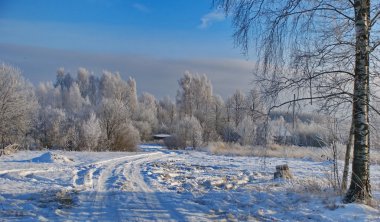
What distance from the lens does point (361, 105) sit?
328 inches

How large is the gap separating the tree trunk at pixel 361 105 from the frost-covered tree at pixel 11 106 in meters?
31.3

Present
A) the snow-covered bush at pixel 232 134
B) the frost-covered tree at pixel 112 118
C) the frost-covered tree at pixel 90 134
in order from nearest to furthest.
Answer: the snow-covered bush at pixel 232 134, the frost-covered tree at pixel 90 134, the frost-covered tree at pixel 112 118

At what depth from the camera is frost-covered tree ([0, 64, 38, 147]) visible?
112 ft

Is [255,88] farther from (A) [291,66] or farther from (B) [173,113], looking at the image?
(B) [173,113]

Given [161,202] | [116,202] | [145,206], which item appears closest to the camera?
[145,206]

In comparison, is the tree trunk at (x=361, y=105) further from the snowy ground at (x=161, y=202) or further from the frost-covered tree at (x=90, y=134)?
the frost-covered tree at (x=90, y=134)

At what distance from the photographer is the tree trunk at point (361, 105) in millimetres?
8203

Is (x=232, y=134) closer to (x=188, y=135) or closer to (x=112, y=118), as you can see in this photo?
(x=112, y=118)

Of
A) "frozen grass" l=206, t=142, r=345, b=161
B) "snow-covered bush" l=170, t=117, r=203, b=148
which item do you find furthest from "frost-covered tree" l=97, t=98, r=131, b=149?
"frozen grass" l=206, t=142, r=345, b=161

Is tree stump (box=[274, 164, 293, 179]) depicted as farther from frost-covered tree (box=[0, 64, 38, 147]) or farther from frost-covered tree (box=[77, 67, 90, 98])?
frost-covered tree (box=[77, 67, 90, 98])

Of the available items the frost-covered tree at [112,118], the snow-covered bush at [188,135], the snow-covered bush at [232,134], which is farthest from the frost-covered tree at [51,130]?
the snow-covered bush at [232,134]

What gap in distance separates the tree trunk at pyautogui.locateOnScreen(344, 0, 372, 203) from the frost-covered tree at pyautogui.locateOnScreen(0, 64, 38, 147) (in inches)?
1231

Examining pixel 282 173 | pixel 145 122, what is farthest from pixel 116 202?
pixel 145 122

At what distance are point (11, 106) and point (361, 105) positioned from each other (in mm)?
31874
